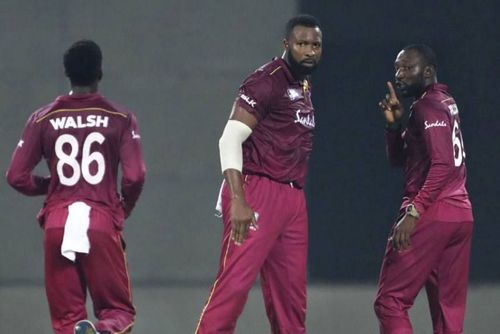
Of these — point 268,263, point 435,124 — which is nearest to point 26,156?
point 268,263

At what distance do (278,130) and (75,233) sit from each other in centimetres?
120

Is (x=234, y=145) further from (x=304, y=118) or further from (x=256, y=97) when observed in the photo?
(x=304, y=118)

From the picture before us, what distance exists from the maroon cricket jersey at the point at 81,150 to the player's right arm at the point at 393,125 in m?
1.52

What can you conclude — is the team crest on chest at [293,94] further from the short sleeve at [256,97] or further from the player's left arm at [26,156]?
the player's left arm at [26,156]

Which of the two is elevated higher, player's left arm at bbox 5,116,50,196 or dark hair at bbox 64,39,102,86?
dark hair at bbox 64,39,102,86

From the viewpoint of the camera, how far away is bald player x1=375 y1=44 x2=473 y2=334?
693 cm

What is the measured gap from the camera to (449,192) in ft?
23.4

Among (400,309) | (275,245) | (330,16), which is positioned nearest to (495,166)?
(330,16)

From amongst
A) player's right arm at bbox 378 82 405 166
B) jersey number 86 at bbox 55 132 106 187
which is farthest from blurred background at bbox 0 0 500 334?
jersey number 86 at bbox 55 132 106 187

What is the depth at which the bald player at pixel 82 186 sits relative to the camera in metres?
6.58

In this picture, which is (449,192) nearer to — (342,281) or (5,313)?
(342,281)

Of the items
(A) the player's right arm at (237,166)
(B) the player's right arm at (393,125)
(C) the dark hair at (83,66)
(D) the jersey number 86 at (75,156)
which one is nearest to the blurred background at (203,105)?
(B) the player's right arm at (393,125)

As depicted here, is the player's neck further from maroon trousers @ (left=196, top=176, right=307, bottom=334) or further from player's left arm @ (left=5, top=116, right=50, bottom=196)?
maroon trousers @ (left=196, top=176, right=307, bottom=334)

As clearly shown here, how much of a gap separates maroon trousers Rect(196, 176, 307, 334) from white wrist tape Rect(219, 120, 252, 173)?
0.28 meters
